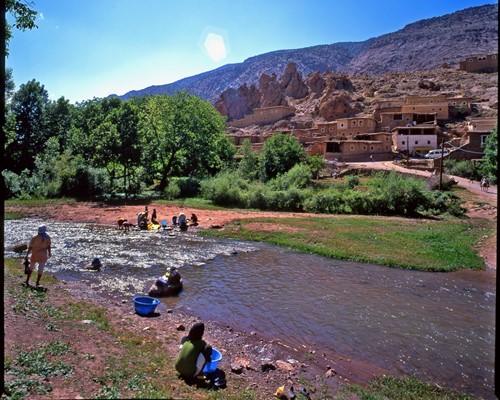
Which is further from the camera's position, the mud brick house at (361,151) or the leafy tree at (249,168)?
the mud brick house at (361,151)

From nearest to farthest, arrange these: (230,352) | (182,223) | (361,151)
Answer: (230,352), (182,223), (361,151)

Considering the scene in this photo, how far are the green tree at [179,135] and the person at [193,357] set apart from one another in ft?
131

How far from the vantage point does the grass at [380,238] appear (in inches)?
758

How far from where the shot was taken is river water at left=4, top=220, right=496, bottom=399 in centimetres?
988

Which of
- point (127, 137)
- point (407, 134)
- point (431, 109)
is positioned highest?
point (431, 109)

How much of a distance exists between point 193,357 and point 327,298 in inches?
305

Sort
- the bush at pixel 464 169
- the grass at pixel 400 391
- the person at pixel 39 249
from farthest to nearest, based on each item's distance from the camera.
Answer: the bush at pixel 464 169 < the person at pixel 39 249 < the grass at pixel 400 391

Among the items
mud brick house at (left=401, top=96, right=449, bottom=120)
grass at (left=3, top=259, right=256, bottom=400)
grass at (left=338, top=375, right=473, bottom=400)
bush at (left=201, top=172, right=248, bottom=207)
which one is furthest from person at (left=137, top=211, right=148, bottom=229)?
mud brick house at (left=401, top=96, right=449, bottom=120)

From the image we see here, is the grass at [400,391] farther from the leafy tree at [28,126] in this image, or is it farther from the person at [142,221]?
the leafy tree at [28,126]

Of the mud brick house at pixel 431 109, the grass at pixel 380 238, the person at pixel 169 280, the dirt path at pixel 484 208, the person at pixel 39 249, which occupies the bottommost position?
the dirt path at pixel 484 208

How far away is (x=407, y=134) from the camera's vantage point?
6625cm

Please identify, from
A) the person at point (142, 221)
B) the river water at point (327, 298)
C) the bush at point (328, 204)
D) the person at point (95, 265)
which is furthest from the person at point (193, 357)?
the bush at point (328, 204)

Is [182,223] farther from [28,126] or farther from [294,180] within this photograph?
[28,126]

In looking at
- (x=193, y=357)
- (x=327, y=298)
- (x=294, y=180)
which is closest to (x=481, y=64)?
(x=294, y=180)
